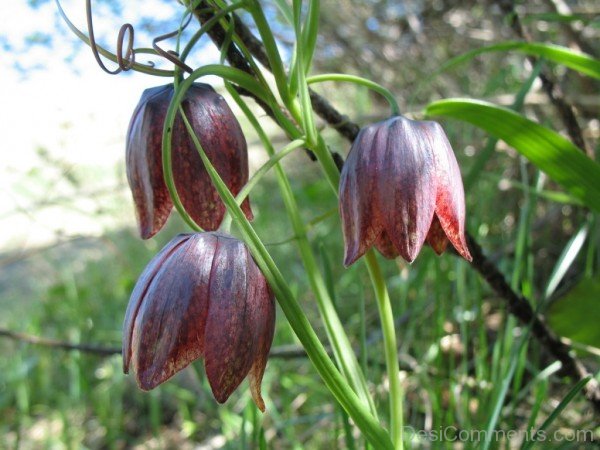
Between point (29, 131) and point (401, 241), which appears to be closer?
point (401, 241)

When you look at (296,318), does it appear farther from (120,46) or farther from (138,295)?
(120,46)

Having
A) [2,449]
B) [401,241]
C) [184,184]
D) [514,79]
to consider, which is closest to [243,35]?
[184,184]

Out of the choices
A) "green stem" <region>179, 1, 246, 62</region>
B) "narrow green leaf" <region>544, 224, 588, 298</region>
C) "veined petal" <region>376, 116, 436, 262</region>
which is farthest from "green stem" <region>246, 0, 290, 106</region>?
"narrow green leaf" <region>544, 224, 588, 298</region>

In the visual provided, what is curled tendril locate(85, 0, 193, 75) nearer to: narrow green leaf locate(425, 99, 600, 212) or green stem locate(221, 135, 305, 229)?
green stem locate(221, 135, 305, 229)

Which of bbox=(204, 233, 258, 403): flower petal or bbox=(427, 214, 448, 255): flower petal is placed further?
bbox=(427, 214, 448, 255): flower petal

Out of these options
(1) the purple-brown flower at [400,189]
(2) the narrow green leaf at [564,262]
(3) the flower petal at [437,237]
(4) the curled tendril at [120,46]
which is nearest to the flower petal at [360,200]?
(1) the purple-brown flower at [400,189]

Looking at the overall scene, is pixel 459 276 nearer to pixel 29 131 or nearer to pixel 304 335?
pixel 304 335

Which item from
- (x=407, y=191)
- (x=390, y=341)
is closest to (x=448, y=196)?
(x=407, y=191)
